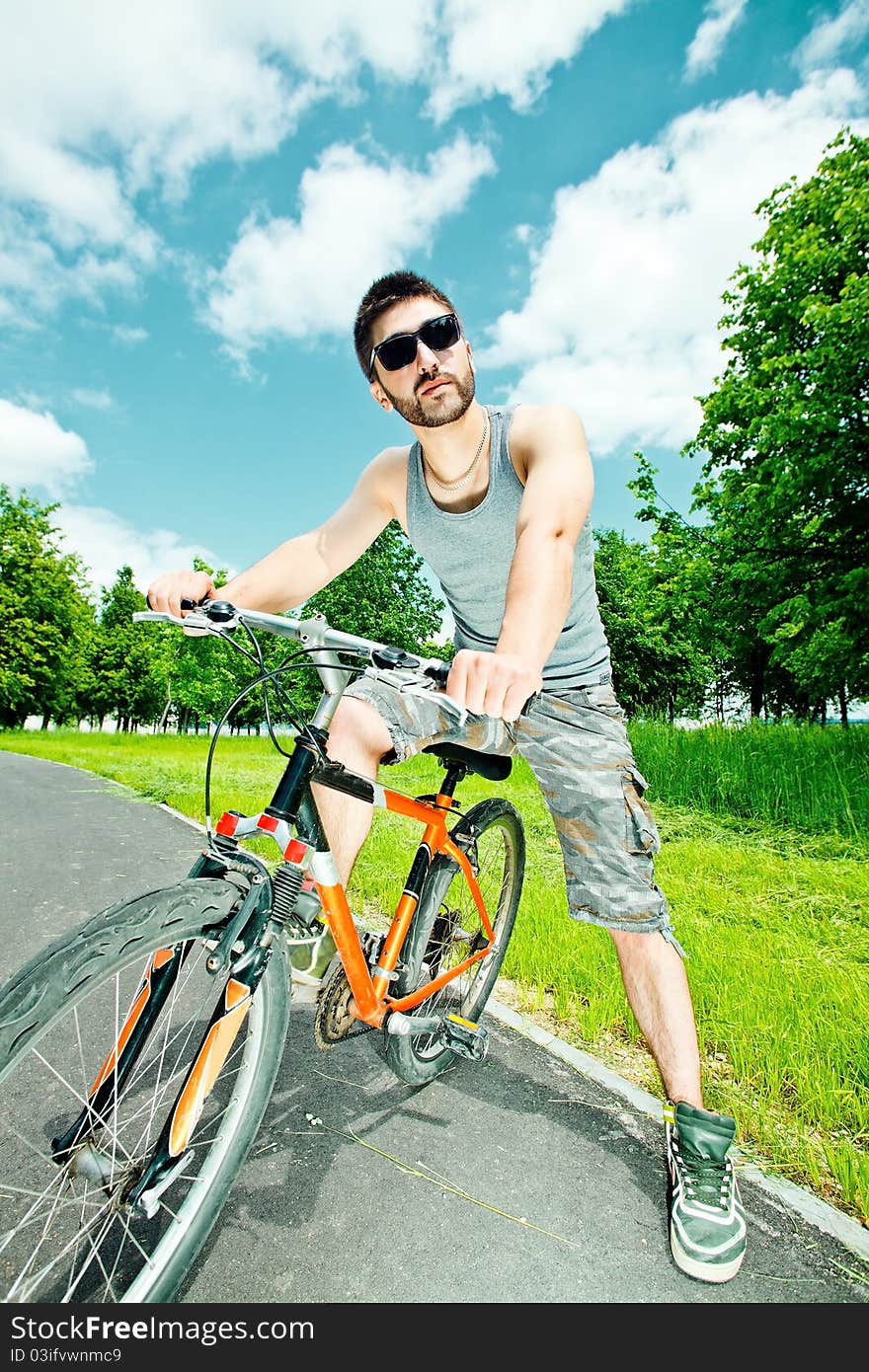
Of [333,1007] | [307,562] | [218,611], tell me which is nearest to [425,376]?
[307,562]

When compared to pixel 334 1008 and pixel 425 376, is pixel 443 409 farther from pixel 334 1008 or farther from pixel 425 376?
pixel 334 1008

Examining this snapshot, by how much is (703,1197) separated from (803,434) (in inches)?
428

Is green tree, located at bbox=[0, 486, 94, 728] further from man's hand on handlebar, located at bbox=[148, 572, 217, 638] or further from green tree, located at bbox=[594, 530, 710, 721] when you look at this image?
man's hand on handlebar, located at bbox=[148, 572, 217, 638]

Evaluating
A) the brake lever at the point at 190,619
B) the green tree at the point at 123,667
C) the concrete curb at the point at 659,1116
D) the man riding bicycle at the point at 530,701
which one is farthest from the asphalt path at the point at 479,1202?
the green tree at the point at 123,667

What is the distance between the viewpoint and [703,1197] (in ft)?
6.96

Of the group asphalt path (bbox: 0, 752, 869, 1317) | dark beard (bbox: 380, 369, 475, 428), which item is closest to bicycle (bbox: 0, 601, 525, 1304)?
asphalt path (bbox: 0, 752, 869, 1317)

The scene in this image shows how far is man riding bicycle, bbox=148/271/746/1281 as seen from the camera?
229cm

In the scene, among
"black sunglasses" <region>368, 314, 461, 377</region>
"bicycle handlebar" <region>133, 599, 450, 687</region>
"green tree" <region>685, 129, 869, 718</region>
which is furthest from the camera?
"green tree" <region>685, 129, 869, 718</region>

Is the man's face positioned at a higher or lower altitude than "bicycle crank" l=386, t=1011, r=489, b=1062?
higher

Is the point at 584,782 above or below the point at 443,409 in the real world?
below

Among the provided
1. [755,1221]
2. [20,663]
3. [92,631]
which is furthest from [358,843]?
[92,631]

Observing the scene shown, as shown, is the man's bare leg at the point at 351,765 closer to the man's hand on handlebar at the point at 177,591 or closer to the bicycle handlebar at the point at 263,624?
the bicycle handlebar at the point at 263,624

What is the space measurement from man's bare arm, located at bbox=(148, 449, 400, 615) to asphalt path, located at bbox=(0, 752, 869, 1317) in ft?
5.79

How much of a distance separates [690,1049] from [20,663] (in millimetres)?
41607
